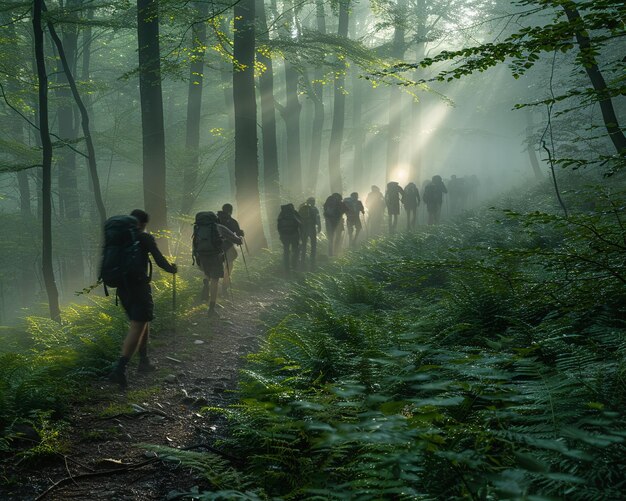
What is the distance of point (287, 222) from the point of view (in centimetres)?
1490

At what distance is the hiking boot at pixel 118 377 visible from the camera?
20.3 ft

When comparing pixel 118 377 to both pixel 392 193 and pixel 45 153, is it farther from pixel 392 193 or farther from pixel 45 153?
pixel 392 193

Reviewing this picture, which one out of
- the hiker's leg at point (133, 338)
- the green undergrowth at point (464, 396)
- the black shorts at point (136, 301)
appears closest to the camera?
the green undergrowth at point (464, 396)

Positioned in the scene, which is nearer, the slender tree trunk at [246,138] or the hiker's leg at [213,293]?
the hiker's leg at [213,293]

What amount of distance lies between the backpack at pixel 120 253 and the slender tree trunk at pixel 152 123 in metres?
6.33

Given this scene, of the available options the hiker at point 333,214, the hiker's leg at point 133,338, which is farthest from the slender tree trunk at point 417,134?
the hiker's leg at point 133,338

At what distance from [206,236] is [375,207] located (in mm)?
13942

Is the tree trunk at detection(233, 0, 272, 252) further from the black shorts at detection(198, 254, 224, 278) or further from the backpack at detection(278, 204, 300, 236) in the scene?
the black shorts at detection(198, 254, 224, 278)

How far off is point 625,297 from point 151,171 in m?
10.7

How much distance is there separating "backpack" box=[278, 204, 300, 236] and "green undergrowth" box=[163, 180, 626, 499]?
739 centimetres

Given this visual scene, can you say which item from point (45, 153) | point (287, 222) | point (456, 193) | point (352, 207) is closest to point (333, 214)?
point (352, 207)

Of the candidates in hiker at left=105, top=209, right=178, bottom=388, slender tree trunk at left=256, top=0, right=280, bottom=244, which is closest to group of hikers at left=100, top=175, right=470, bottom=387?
hiker at left=105, top=209, right=178, bottom=388

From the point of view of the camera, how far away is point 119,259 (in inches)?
257

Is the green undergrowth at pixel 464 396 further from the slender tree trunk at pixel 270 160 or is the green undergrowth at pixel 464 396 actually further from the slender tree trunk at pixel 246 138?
the slender tree trunk at pixel 270 160
